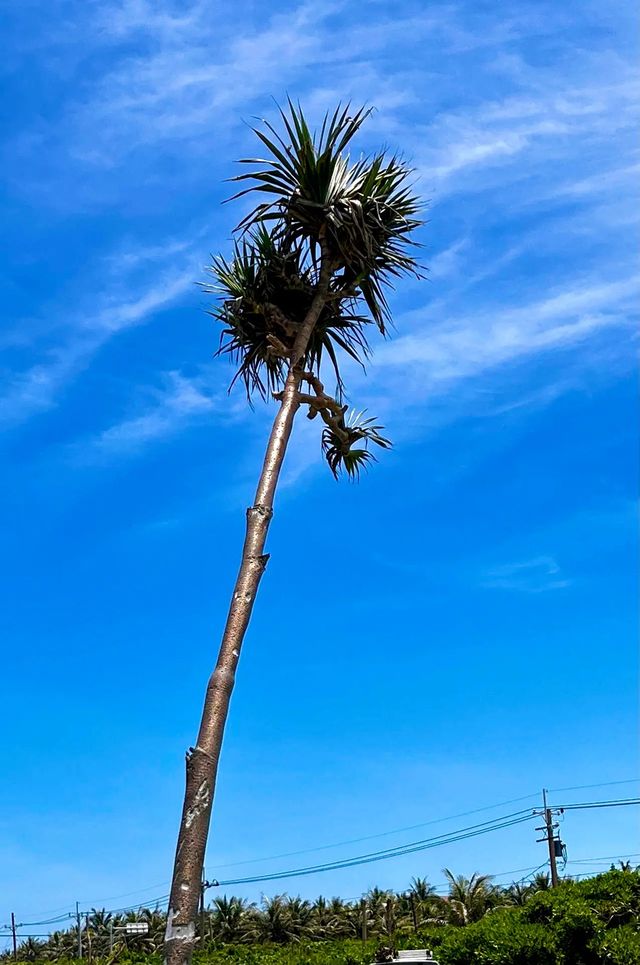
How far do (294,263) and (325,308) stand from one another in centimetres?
64

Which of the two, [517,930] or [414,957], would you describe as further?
[517,930]

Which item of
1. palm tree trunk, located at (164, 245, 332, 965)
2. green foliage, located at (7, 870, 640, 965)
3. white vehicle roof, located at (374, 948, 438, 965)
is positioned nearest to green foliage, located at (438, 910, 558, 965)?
green foliage, located at (7, 870, 640, 965)

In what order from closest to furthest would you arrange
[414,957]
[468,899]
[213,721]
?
[213,721]
[414,957]
[468,899]

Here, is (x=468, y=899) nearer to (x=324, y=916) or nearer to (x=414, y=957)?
(x=324, y=916)

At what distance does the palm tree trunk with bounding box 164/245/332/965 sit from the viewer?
7520mm

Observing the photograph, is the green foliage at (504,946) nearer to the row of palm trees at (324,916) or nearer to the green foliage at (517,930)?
A: the green foliage at (517,930)

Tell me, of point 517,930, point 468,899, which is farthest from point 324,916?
point 517,930

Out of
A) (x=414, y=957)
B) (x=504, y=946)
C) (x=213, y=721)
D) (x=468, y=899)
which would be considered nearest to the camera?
(x=213, y=721)

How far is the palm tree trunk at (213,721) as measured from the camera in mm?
7520

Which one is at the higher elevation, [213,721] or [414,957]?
[213,721]

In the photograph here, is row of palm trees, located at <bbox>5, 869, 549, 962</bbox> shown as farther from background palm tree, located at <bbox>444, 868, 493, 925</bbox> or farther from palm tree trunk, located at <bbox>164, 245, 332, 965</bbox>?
palm tree trunk, located at <bbox>164, 245, 332, 965</bbox>

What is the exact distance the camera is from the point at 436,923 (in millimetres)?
60500

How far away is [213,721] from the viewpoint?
27.0 ft

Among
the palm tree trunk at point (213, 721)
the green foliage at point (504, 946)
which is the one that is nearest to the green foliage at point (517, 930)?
the green foliage at point (504, 946)
